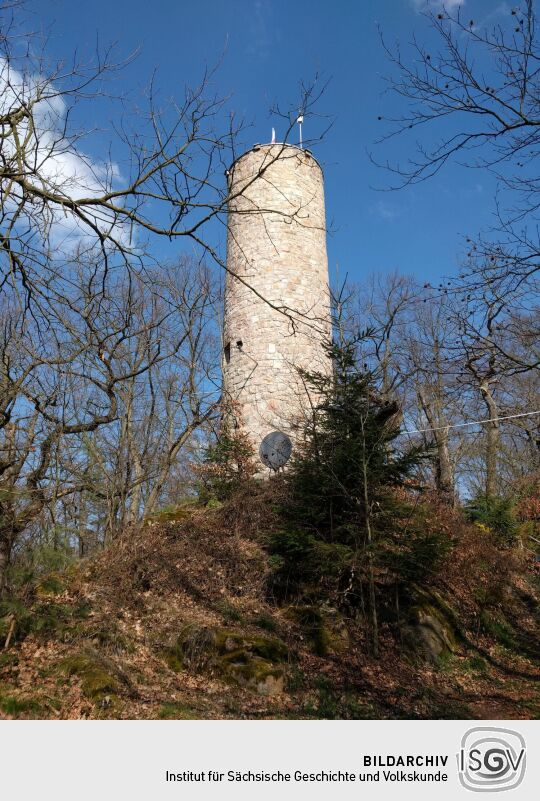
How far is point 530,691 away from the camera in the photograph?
6484 millimetres

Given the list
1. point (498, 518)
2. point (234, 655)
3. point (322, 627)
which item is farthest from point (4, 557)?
point (498, 518)

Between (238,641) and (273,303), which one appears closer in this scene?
(238,641)

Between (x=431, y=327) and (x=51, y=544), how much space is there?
15.7 meters

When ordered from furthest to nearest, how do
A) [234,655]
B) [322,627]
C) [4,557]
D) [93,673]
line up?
1. [322,627]
2. [234,655]
3. [4,557]
4. [93,673]

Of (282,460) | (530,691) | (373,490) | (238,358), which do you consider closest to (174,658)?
(373,490)

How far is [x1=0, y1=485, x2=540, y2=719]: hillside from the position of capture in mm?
5320

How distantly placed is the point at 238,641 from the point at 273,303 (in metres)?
8.38

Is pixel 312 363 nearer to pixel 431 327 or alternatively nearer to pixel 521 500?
pixel 521 500

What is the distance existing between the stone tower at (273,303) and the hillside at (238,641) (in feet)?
9.16

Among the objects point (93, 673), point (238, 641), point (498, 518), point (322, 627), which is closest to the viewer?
point (93, 673)
